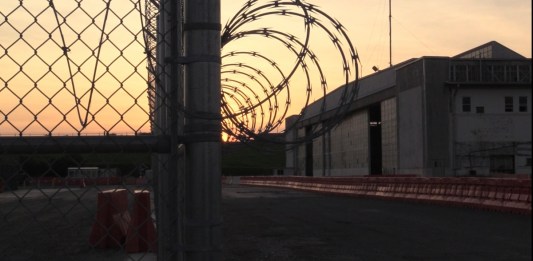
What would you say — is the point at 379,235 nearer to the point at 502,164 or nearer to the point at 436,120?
the point at 436,120

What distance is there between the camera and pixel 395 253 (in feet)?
32.8

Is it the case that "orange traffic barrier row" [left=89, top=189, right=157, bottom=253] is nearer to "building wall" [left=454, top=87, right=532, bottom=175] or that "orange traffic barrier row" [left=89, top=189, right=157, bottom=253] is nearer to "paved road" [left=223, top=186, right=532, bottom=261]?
"paved road" [left=223, top=186, right=532, bottom=261]

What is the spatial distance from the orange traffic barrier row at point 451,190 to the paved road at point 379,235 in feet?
2.00

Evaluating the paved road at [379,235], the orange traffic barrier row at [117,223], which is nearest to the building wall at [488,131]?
the paved road at [379,235]

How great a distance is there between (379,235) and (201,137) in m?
10.5

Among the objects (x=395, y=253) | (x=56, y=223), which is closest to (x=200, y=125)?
(x=395, y=253)

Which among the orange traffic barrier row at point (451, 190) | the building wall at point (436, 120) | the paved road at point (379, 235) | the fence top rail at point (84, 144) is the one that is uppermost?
the building wall at point (436, 120)

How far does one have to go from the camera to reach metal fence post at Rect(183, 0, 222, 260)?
2.63 meters

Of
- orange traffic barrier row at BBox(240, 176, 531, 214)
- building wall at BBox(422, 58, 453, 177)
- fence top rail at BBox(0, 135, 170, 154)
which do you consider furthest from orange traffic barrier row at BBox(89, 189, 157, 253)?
building wall at BBox(422, 58, 453, 177)

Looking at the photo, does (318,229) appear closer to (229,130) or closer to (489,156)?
(229,130)

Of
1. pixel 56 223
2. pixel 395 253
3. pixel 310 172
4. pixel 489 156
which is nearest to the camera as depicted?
pixel 395 253

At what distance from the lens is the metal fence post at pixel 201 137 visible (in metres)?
2.63

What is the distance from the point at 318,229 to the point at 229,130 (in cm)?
1105

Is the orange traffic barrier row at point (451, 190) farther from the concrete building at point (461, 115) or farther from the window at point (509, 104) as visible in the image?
the window at point (509, 104)
